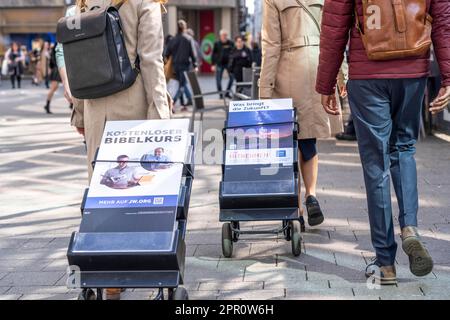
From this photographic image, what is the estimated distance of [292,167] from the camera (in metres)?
5.50

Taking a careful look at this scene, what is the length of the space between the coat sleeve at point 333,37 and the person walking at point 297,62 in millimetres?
1434

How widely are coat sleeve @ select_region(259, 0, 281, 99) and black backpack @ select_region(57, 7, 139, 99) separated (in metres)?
1.61

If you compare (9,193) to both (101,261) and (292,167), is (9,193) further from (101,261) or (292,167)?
(101,261)

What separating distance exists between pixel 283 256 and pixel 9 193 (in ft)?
12.9

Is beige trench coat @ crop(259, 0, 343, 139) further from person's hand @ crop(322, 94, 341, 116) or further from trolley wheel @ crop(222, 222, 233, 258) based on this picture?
person's hand @ crop(322, 94, 341, 116)

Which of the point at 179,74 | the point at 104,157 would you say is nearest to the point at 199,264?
the point at 104,157

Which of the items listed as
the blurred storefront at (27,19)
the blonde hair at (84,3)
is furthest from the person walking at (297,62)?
the blurred storefront at (27,19)

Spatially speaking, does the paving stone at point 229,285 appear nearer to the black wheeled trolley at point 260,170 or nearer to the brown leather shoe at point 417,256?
the black wheeled trolley at point 260,170

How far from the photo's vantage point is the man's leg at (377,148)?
14.7ft

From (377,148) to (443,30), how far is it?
0.73m

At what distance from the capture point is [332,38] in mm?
4551

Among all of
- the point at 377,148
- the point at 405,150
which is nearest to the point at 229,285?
the point at 377,148

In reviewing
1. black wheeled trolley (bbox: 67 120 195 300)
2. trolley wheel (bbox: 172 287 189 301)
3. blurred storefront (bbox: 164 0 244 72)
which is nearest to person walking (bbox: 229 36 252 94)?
black wheeled trolley (bbox: 67 120 195 300)

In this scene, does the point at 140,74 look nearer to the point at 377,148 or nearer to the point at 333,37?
the point at 333,37
